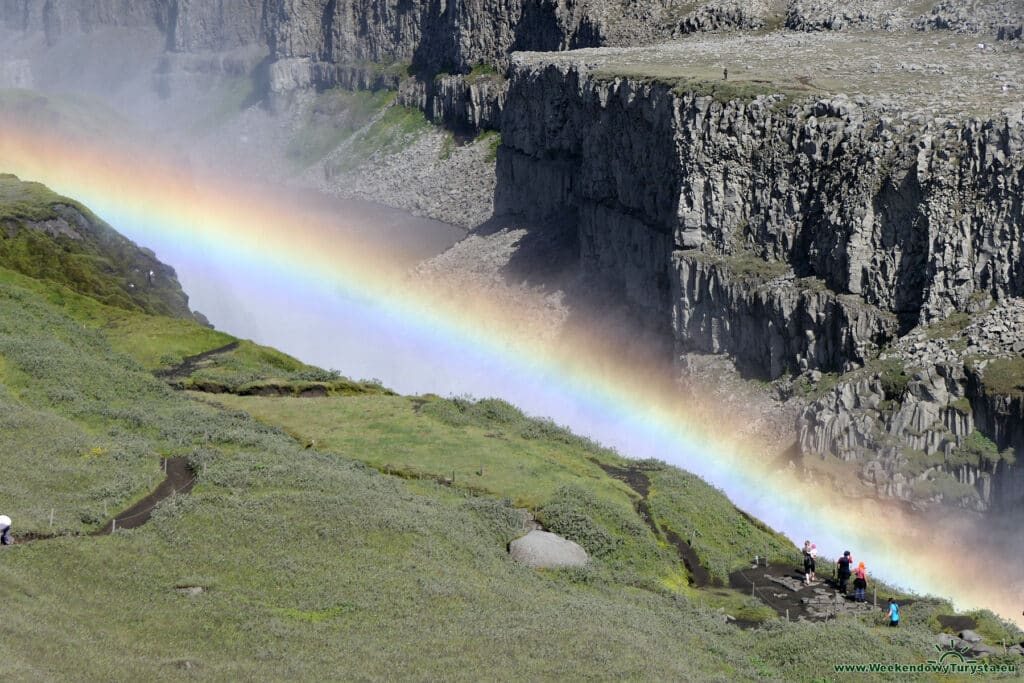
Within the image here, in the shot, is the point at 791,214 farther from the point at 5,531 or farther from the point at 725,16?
the point at 5,531

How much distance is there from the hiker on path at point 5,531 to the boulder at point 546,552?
20465mm

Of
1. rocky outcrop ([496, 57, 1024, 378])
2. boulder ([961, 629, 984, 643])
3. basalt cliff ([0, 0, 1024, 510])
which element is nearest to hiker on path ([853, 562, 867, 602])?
boulder ([961, 629, 984, 643])

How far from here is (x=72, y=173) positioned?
618 feet

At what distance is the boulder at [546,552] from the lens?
2231 inches

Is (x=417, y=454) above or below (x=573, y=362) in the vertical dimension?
above

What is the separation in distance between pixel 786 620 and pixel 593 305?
84335mm

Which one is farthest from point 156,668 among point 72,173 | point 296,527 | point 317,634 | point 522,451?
point 72,173

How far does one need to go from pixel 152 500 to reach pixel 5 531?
1152 cm

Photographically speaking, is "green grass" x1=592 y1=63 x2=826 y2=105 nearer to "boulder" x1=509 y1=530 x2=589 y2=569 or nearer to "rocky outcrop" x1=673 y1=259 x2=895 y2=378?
"rocky outcrop" x1=673 y1=259 x2=895 y2=378

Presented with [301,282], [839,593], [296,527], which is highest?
[296,527]

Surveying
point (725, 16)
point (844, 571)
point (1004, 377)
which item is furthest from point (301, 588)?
point (725, 16)

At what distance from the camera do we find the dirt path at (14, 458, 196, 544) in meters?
49.4

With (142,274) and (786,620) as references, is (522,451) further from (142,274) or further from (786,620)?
(142,274)

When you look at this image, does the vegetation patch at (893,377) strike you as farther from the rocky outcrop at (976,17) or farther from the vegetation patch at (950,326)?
the rocky outcrop at (976,17)
